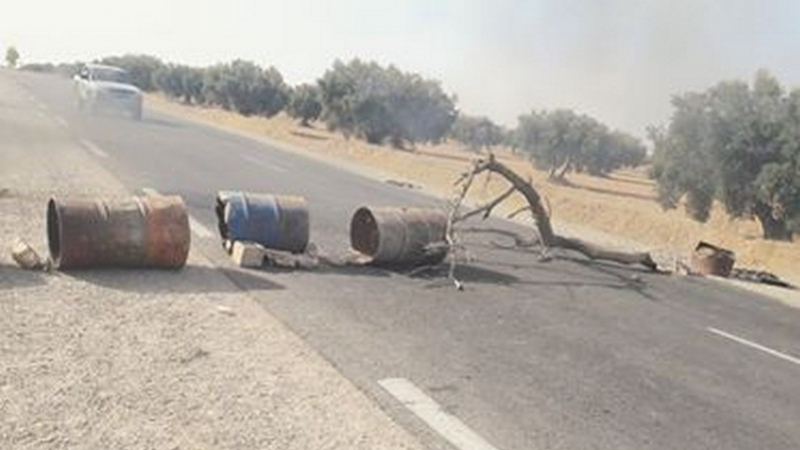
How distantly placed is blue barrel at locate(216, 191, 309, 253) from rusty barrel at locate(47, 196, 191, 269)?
129 cm

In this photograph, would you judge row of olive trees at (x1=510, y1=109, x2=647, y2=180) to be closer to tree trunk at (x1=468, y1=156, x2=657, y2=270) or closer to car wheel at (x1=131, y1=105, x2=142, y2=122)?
car wheel at (x1=131, y1=105, x2=142, y2=122)

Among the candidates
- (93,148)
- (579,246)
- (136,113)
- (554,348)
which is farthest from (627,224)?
(136,113)

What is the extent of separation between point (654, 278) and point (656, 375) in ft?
22.1

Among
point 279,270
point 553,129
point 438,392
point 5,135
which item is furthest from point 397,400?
point 553,129

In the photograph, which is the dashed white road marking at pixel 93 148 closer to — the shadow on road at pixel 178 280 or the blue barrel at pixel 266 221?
the blue barrel at pixel 266 221

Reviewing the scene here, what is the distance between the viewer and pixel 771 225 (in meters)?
31.9

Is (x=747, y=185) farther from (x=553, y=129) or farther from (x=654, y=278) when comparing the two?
(x=553, y=129)

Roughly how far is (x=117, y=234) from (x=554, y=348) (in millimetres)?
4229

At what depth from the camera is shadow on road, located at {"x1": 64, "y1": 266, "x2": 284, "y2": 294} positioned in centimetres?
862

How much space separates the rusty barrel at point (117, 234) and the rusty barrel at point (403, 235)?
265 centimetres

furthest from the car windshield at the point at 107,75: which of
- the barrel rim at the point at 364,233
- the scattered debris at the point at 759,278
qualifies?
the barrel rim at the point at 364,233

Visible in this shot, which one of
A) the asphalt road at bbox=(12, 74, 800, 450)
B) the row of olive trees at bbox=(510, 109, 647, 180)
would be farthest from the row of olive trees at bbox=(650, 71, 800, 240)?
the row of olive trees at bbox=(510, 109, 647, 180)

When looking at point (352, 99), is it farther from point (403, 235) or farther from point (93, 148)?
point (403, 235)

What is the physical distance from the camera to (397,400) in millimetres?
6129
